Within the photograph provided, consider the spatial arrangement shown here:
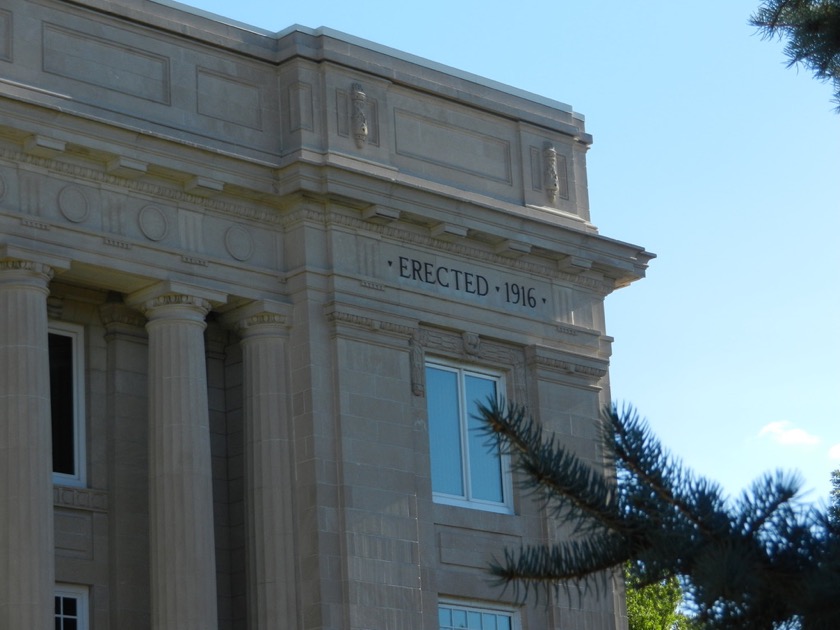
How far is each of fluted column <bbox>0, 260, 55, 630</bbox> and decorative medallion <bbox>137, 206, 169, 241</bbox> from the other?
66.3 inches

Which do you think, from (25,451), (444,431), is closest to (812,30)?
(25,451)

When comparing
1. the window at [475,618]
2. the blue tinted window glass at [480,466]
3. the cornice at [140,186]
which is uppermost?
the cornice at [140,186]

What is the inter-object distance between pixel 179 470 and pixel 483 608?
5.48 metres

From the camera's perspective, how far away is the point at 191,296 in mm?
24781

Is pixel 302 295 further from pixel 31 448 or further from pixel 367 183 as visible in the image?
pixel 31 448

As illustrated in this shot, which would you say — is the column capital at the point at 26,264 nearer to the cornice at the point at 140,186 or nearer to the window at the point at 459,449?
the cornice at the point at 140,186

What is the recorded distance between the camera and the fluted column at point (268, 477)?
24.5 metres

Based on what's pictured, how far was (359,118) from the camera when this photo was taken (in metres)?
27.0

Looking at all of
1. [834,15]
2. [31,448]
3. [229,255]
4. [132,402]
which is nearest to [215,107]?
[229,255]

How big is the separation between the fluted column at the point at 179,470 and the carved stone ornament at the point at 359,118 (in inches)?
151

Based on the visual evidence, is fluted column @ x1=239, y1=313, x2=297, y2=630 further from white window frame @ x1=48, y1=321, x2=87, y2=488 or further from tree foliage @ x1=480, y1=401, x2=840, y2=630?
tree foliage @ x1=480, y1=401, x2=840, y2=630

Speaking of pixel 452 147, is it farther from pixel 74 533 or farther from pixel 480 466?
pixel 74 533

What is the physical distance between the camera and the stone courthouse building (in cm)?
2358

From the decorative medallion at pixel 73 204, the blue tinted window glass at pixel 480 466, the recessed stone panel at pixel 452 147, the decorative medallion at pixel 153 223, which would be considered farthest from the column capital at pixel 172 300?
the blue tinted window glass at pixel 480 466
